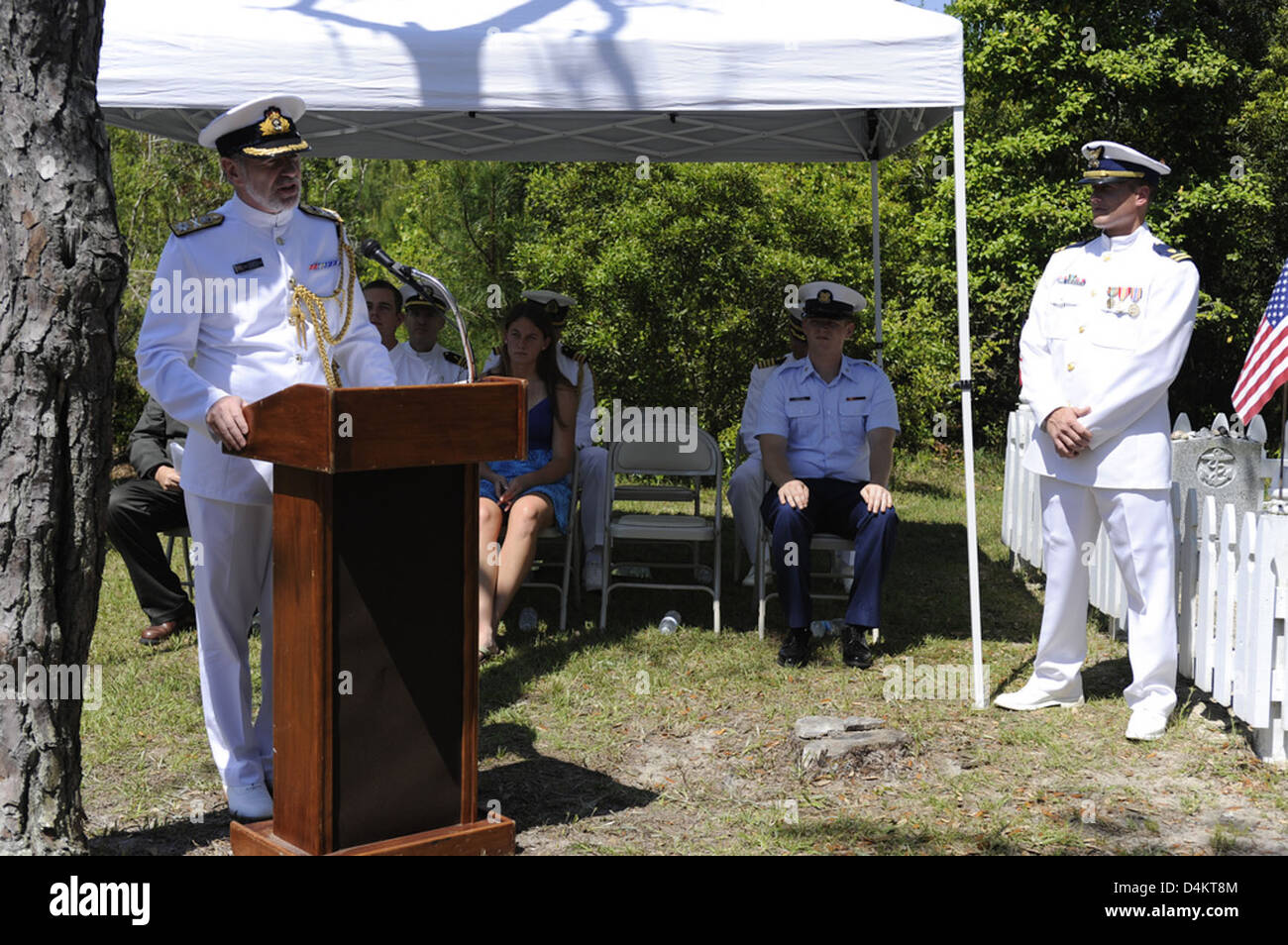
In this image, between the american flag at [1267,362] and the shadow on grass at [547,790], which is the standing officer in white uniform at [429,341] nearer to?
the shadow on grass at [547,790]

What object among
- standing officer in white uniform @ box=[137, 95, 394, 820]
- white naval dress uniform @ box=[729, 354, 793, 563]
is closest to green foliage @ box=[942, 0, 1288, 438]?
white naval dress uniform @ box=[729, 354, 793, 563]

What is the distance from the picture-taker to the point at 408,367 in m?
7.54

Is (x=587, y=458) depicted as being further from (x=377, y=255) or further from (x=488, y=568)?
(x=377, y=255)

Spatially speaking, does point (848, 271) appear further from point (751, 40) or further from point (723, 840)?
point (723, 840)

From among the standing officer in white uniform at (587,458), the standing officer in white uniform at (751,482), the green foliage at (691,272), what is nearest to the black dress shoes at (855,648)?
the standing officer in white uniform at (751,482)

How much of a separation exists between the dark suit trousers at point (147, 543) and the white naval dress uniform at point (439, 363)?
5.02ft

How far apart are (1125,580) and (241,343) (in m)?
3.48

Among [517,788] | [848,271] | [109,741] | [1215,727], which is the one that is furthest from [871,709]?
[848,271]

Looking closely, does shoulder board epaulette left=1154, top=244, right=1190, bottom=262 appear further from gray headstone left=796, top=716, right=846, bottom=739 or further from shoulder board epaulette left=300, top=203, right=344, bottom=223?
shoulder board epaulette left=300, top=203, right=344, bottom=223

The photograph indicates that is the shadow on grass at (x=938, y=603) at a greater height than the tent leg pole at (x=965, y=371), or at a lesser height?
lesser

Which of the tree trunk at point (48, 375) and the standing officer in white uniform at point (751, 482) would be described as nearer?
the tree trunk at point (48, 375)

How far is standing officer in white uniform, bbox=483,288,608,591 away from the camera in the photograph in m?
7.41

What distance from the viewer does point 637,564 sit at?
743cm

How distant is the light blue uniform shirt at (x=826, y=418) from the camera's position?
22.6 feet
